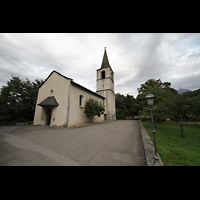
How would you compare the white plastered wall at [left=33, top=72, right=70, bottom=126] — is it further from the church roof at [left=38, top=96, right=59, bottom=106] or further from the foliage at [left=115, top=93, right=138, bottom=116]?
the foliage at [left=115, top=93, right=138, bottom=116]

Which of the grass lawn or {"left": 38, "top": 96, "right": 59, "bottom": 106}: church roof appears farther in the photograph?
{"left": 38, "top": 96, "right": 59, "bottom": 106}: church roof

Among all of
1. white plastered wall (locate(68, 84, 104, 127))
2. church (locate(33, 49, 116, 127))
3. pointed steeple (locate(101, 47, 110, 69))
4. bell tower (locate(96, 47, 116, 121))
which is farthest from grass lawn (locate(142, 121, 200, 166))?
pointed steeple (locate(101, 47, 110, 69))

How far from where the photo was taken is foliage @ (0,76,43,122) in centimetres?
1541

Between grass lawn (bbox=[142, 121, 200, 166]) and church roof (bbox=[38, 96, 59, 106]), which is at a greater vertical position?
church roof (bbox=[38, 96, 59, 106])

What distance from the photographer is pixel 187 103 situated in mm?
7746

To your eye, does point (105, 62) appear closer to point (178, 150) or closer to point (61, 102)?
point (61, 102)

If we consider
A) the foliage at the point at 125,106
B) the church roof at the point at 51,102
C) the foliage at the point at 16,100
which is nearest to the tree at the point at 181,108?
the church roof at the point at 51,102

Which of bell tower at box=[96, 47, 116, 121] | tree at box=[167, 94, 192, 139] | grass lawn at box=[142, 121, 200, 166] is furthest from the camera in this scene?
bell tower at box=[96, 47, 116, 121]

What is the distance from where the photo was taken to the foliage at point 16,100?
607 inches

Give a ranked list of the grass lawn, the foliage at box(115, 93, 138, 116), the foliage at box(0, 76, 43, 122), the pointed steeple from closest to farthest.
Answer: the grass lawn < the foliage at box(0, 76, 43, 122) < the pointed steeple < the foliage at box(115, 93, 138, 116)

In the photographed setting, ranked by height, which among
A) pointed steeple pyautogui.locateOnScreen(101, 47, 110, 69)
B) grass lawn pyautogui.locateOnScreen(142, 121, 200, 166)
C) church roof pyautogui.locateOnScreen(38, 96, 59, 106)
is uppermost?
pointed steeple pyautogui.locateOnScreen(101, 47, 110, 69)

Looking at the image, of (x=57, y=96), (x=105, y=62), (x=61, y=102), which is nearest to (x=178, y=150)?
(x=61, y=102)
